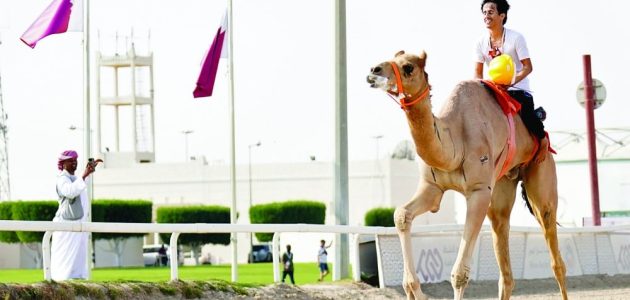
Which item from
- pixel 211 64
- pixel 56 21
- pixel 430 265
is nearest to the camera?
pixel 430 265

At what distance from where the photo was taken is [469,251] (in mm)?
10977

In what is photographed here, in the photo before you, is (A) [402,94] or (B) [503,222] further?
(B) [503,222]

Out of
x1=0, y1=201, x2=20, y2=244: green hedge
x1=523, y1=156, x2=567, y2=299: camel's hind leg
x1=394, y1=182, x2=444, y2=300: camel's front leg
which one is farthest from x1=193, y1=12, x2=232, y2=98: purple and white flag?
x1=0, y1=201, x2=20, y2=244: green hedge

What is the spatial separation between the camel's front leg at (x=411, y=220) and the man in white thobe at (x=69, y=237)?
211 inches

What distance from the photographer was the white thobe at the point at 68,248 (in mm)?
15227

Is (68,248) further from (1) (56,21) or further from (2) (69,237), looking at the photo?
(1) (56,21)

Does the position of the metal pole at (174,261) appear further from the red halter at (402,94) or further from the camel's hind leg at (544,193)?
the red halter at (402,94)

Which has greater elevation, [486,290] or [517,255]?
[517,255]

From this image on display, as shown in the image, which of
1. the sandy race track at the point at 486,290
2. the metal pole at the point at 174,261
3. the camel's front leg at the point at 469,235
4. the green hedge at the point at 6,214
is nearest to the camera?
the camel's front leg at the point at 469,235

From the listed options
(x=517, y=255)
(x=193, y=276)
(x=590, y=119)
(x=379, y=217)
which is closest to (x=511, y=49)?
(x=517, y=255)

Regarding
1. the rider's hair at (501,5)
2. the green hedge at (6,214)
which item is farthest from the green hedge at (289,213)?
the rider's hair at (501,5)

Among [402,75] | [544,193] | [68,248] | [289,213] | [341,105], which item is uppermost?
[341,105]

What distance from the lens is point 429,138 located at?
419 inches

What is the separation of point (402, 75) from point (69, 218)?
6432mm
